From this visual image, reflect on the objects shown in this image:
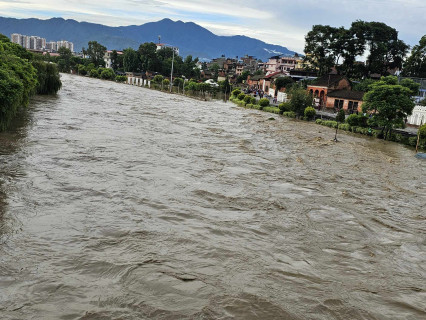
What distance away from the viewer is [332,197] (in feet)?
43.7

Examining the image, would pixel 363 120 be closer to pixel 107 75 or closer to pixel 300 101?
pixel 300 101

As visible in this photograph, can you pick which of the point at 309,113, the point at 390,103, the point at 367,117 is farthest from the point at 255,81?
the point at 390,103

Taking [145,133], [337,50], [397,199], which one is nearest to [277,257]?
[397,199]

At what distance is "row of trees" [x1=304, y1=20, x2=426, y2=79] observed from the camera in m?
54.4

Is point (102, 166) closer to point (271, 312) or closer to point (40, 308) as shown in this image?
point (40, 308)

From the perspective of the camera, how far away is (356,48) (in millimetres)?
55031

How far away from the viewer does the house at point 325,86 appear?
49.0 m

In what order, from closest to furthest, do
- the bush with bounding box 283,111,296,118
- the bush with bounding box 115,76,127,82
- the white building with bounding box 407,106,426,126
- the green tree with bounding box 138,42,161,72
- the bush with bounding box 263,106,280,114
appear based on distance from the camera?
the white building with bounding box 407,106,426,126 < the bush with bounding box 283,111,296,118 < the bush with bounding box 263,106,280,114 < the bush with bounding box 115,76,127,82 < the green tree with bounding box 138,42,161,72

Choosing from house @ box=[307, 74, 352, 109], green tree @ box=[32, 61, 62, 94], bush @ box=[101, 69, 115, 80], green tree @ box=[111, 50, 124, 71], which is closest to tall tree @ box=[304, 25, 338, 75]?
house @ box=[307, 74, 352, 109]

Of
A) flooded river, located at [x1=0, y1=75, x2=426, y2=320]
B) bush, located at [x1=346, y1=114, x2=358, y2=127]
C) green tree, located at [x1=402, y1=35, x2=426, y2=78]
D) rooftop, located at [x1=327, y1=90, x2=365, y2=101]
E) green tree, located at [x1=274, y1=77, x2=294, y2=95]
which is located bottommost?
flooded river, located at [x1=0, y1=75, x2=426, y2=320]

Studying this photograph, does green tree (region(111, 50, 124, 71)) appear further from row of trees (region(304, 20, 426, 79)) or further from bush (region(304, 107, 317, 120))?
bush (region(304, 107, 317, 120))

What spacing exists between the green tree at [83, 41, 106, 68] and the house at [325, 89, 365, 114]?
8200 centimetres

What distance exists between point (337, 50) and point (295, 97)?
67.2 feet

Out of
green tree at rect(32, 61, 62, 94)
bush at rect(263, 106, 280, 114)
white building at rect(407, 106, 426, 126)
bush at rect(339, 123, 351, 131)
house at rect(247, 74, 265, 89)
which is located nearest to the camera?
white building at rect(407, 106, 426, 126)
